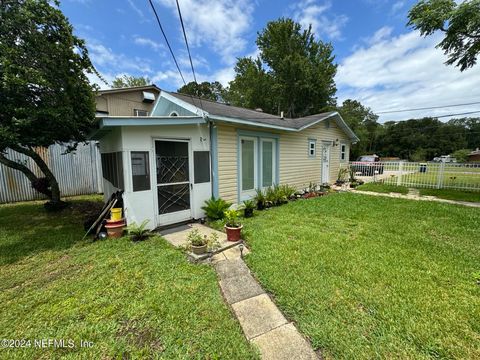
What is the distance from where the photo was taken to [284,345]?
1923 mm

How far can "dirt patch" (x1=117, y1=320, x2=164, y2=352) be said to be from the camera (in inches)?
76.7

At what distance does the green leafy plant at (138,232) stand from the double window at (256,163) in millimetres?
3269

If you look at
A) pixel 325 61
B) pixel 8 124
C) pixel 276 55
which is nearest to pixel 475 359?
pixel 8 124

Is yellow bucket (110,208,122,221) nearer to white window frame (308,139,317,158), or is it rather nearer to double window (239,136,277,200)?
double window (239,136,277,200)

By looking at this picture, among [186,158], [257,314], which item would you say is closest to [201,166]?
[186,158]

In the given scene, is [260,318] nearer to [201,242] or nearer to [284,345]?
[284,345]

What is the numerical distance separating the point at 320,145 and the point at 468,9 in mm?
6605

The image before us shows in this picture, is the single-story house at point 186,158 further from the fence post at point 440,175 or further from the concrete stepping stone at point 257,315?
the fence post at point 440,175

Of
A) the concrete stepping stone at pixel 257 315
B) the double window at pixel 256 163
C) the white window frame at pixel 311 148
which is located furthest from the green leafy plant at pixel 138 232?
the white window frame at pixel 311 148

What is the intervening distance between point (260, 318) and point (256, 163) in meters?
5.51

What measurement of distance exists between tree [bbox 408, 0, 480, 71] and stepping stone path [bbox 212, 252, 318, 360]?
11.3 metres

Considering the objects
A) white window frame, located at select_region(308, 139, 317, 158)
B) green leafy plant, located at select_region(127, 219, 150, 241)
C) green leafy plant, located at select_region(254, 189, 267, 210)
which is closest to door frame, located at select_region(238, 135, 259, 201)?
green leafy plant, located at select_region(254, 189, 267, 210)

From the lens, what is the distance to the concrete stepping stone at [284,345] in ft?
5.94

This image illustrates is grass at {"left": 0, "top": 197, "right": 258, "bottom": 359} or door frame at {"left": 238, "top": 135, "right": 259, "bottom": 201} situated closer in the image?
→ grass at {"left": 0, "top": 197, "right": 258, "bottom": 359}
